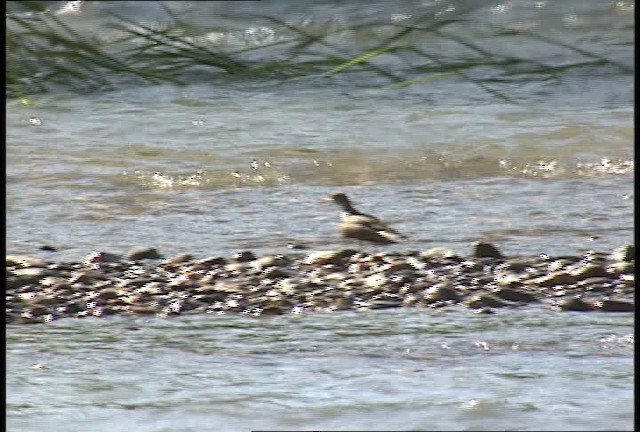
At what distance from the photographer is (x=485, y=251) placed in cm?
464

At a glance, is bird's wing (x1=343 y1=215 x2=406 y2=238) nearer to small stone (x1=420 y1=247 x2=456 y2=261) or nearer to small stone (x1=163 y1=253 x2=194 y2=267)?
small stone (x1=420 y1=247 x2=456 y2=261)

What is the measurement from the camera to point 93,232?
→ 5.22m

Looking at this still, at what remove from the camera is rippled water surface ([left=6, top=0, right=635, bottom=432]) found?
3174 mm

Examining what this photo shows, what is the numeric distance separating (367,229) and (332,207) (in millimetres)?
463

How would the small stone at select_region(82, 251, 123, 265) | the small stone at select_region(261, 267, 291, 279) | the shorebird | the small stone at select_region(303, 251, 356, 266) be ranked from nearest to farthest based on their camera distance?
the small stone at select_region(261, 267, 291, 279)
the small stone at select_region(303, 251, 356, 266)
the small stone at select_region(82, 251, 123, 265)
the shorebird

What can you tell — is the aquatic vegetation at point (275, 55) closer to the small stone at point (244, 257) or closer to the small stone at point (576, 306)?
the small stone at point (244, 257)

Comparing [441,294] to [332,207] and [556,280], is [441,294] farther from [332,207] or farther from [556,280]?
[332,207]

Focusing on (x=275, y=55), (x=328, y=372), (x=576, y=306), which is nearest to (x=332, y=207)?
(x=576, y=306)

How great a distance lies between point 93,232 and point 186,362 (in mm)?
1772

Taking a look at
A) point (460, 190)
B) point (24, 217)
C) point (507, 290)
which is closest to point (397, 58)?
point (460, 190)

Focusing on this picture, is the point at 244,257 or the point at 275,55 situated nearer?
the point at 244,257

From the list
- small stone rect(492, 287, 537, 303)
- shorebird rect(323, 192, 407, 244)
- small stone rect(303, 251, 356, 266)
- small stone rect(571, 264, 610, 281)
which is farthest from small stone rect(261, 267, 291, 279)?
small stone rect(571, 264, 610, 281)

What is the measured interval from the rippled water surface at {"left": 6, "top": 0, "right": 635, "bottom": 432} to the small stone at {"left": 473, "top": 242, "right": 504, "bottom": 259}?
Result: 3.1 inches

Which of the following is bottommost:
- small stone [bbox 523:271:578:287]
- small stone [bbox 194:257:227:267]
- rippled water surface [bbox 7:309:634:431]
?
small stone [bbox 194:257:227:267]
